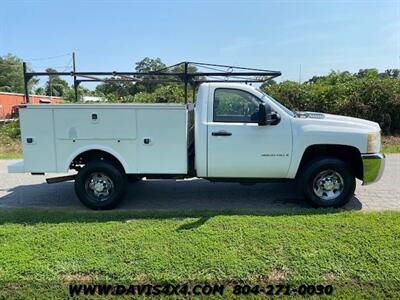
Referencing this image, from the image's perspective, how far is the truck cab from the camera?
528 cm

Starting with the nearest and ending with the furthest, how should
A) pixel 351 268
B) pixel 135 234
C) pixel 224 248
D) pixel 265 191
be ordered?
pixel 351 268 < pixel 224 248 < pixel 135 234 < pixel 265 191

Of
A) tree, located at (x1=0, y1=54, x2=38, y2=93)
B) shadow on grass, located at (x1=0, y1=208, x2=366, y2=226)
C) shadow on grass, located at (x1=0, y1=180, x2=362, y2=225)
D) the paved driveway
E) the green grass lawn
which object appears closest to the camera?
the green grass lawn

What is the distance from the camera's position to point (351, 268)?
3535 mm

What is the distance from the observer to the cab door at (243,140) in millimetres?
5297

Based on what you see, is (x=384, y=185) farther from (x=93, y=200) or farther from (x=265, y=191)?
(x=93, y=200)

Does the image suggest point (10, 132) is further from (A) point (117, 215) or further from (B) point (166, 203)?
(A) point (117, 215)

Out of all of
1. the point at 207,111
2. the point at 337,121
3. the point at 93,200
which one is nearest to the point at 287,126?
the point at 337,121

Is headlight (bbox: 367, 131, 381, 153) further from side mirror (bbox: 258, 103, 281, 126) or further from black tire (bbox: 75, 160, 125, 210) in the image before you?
black tire (bbox: 75, 160, 125, 210)

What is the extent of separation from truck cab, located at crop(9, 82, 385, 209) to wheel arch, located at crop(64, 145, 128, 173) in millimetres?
16

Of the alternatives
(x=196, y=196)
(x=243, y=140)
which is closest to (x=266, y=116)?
(x=243, y=140)

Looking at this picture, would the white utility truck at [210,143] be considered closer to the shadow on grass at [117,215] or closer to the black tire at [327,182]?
the black tire at [327,182]

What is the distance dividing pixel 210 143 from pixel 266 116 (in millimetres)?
954

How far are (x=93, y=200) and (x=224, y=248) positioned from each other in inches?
102

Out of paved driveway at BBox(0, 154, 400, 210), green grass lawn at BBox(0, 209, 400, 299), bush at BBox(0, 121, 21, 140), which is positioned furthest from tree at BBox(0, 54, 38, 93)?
green grass lawn at BBox(0, 209, 400, 299)
